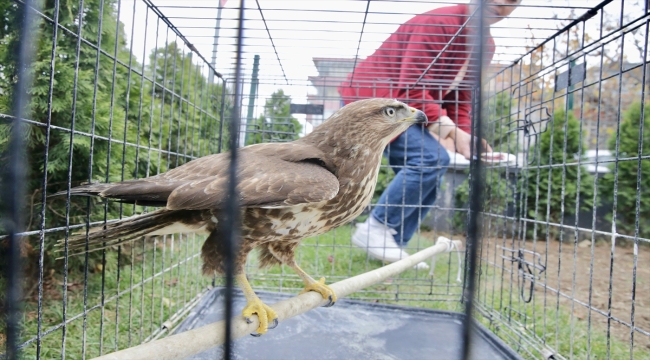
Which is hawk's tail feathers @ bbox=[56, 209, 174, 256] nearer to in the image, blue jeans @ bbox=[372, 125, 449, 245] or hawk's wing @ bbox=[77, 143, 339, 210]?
hawk's wing @ bbox=[77, 143, 339, 210]

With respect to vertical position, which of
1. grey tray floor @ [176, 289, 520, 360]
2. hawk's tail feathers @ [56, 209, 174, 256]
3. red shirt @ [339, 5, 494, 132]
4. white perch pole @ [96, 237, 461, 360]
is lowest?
grey tray floor @ [176, 289, 520, 360]

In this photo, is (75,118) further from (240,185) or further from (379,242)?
(379,242)

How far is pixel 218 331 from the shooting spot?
51.2 inches

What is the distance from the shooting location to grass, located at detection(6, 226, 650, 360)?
6.69 feet

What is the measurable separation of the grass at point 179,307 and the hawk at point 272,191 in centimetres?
37

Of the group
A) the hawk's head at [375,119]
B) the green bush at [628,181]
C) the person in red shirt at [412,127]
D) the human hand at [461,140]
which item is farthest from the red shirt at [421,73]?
the green bush at [628,181]

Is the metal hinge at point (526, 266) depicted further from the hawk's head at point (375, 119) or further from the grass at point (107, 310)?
the grass at point (107, 310)

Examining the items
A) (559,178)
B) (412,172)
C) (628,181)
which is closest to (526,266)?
(412,172)

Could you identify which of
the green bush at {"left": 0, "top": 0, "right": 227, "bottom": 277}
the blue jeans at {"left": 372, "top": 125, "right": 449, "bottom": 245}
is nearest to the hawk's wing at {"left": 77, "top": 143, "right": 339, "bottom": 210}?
→ the green bush at {"left": 0, "top": 0, "right": 227, "bottom": 277}

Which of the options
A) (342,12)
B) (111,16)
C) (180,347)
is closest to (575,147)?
(342,12)

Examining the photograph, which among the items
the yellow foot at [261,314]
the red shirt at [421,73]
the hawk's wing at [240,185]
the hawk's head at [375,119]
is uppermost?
the red shirt at [421,73]

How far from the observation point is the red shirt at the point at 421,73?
Answer: 8.83 feet

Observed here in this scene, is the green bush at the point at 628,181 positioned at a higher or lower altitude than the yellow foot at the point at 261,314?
higher

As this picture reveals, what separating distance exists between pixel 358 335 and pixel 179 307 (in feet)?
3.90
